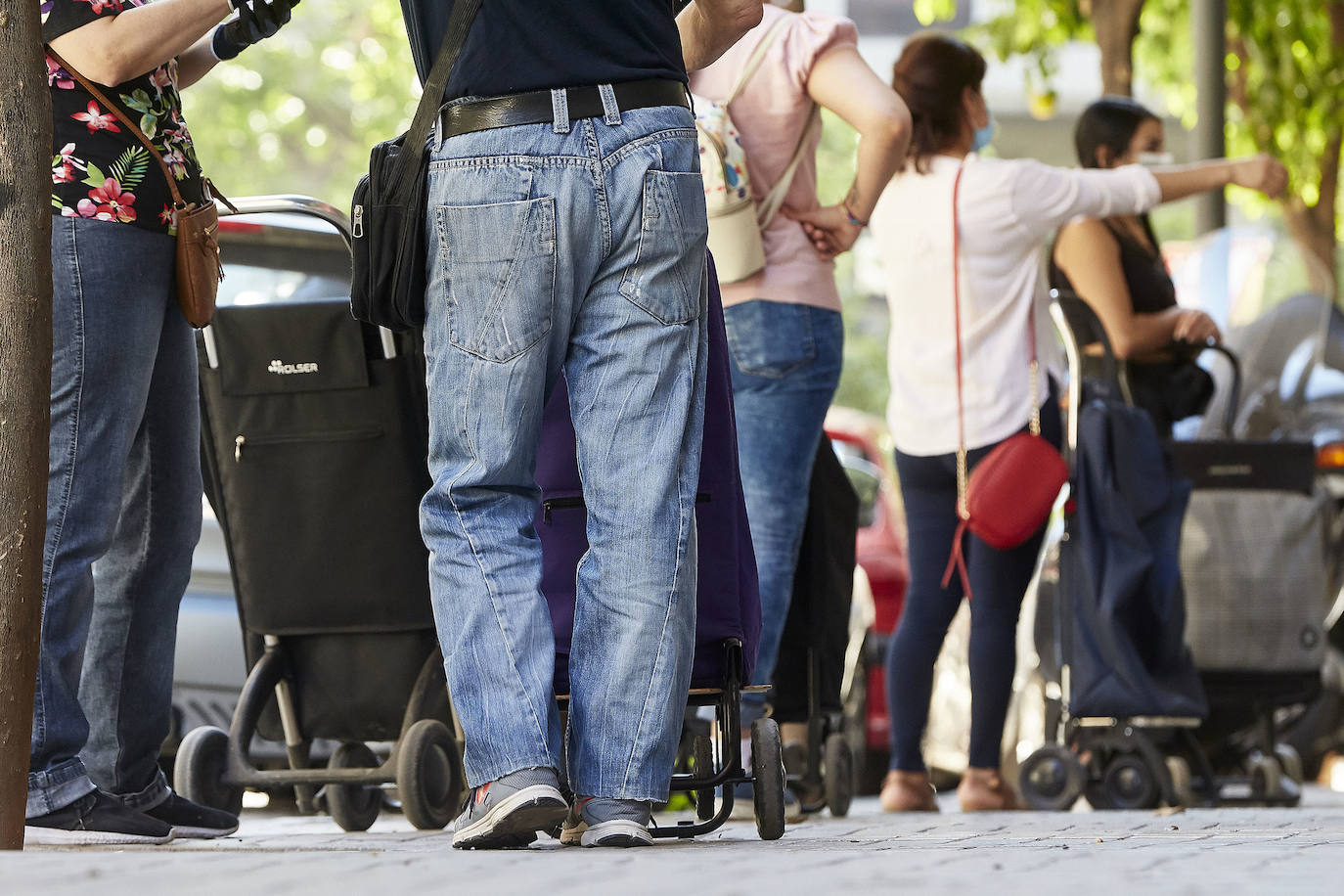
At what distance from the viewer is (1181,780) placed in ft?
21.9

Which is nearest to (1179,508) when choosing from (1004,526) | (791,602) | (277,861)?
(1004,526)

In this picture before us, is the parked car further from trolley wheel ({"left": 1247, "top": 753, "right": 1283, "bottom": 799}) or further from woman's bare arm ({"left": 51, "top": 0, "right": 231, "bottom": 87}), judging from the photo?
trolley wheel ({"left": 1247, "top": 753, "right": 1283, "bottom": 799})

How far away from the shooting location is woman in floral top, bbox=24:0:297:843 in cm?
436

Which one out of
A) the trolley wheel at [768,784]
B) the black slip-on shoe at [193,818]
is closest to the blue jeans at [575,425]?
the trolley wheel at [768,784]

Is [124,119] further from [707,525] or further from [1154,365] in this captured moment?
[1154,365]

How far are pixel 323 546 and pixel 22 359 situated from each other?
1.58 m

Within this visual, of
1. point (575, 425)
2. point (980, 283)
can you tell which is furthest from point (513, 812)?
point (980, 283)

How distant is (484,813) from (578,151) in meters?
1.16

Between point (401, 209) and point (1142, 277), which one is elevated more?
point (401, 209)

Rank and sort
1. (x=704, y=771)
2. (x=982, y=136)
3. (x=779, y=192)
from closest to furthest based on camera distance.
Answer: (x=704, y=771) < (x=779, y=192) < (x=982, y=136)

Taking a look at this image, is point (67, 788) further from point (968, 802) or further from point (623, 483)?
point (968, 802)

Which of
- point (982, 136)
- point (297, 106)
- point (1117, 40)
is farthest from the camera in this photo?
point (297, 106)

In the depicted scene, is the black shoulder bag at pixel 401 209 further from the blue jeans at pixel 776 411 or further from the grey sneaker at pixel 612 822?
the blue jeans at pixel 776 411

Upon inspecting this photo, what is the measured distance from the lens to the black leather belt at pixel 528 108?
3873 mm
